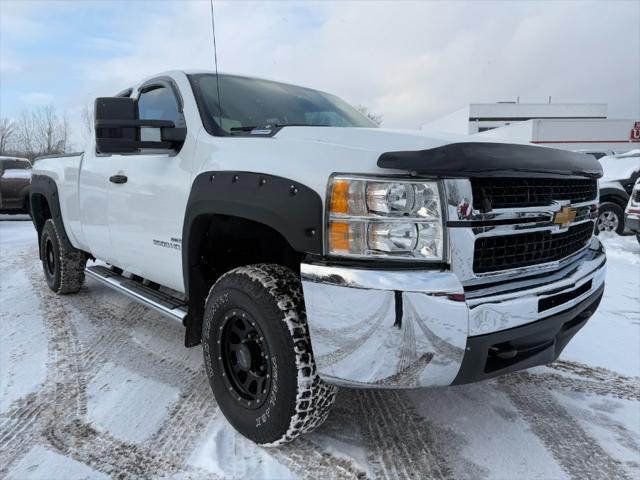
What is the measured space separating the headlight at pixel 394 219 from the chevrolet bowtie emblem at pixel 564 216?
2.46 feet

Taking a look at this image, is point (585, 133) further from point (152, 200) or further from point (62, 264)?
point (152, 200)

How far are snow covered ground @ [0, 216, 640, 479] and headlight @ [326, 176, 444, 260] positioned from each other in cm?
98

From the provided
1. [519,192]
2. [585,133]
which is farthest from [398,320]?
[585,133]

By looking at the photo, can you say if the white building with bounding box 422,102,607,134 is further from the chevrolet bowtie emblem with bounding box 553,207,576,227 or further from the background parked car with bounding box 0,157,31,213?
the chevrolet bowtie emblem with bounding box 553,207,576,227

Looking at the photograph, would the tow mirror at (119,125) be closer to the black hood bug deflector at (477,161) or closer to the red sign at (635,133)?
the black hood bug deflector at (477,161)

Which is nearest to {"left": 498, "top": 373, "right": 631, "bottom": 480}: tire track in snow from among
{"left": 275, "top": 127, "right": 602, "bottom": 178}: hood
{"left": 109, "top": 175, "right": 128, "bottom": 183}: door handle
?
{"left": 275, "top": 127, "right": 602, "bottom": 178}: hood

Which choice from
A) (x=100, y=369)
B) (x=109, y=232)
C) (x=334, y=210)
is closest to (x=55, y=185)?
(x=109, y=232)

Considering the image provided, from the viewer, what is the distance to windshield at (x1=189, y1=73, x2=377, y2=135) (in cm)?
275

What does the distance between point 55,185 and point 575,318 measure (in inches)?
174

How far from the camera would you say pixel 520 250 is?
2.06 meters

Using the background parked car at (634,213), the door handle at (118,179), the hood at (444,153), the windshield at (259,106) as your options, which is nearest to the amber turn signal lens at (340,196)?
Answer: the hood at (444,153)

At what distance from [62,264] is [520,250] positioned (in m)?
4.26

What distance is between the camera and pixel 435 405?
2670 mm

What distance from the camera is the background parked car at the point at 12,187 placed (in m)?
12.1
